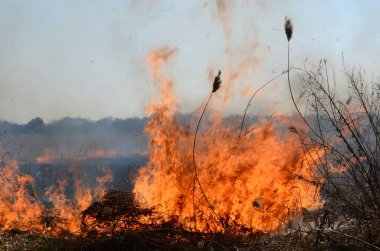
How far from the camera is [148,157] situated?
29.1 feet

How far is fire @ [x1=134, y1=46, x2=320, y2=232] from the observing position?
7.95 metres

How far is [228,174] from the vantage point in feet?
26.9

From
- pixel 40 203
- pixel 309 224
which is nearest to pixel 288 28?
pixel 309 224

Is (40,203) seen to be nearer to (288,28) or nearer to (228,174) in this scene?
(228,174)

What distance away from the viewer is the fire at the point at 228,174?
7953 mm

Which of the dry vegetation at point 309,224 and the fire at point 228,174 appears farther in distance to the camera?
the fire at point 228,174

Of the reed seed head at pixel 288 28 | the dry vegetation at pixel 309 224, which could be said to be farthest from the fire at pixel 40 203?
the reed seed head at pixel 288 28

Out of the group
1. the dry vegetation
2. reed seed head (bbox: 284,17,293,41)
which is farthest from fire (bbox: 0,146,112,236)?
reed seed head (bbox: 284,17,293,41)

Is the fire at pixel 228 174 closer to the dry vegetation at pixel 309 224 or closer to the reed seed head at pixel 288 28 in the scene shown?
the dry vegetation at pixel 309 224

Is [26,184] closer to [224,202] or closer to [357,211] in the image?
[224,202]

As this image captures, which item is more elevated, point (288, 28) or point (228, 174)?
point (288, 28)

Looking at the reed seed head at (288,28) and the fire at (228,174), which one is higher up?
the reed seed head at (288,28)

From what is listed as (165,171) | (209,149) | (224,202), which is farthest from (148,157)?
(224,202)

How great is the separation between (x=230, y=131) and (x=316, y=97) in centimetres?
295
